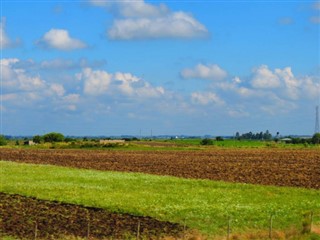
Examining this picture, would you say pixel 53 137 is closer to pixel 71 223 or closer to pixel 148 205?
pixel 148 205

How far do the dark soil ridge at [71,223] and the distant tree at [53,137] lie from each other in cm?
15737

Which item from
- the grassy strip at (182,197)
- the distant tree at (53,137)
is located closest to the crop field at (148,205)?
the grassy strip at (182,197)

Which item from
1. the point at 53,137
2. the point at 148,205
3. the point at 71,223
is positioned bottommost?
the point at 71,223

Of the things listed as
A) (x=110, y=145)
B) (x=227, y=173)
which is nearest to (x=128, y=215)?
(x=227, y=173)

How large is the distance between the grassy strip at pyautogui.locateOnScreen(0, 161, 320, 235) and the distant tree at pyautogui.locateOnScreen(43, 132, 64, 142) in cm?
13538

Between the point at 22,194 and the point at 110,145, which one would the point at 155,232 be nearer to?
the point at 22,194

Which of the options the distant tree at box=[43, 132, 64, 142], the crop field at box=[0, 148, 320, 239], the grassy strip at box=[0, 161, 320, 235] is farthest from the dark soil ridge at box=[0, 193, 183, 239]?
the distant tree at box=[43, 132, 64, 142]

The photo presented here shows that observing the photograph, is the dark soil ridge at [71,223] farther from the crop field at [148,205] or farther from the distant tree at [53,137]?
the distant tree at [53,137]

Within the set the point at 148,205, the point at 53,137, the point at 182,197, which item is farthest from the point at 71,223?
the point at 53,137

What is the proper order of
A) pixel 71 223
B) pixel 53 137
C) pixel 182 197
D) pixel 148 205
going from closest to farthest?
pixel 71 223
pixel 148 205
pixel 182 197
pixel 53 137

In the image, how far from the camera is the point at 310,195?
45.4 metres

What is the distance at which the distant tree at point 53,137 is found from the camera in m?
194

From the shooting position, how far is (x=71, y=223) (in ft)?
100

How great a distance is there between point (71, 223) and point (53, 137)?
6600 inches
